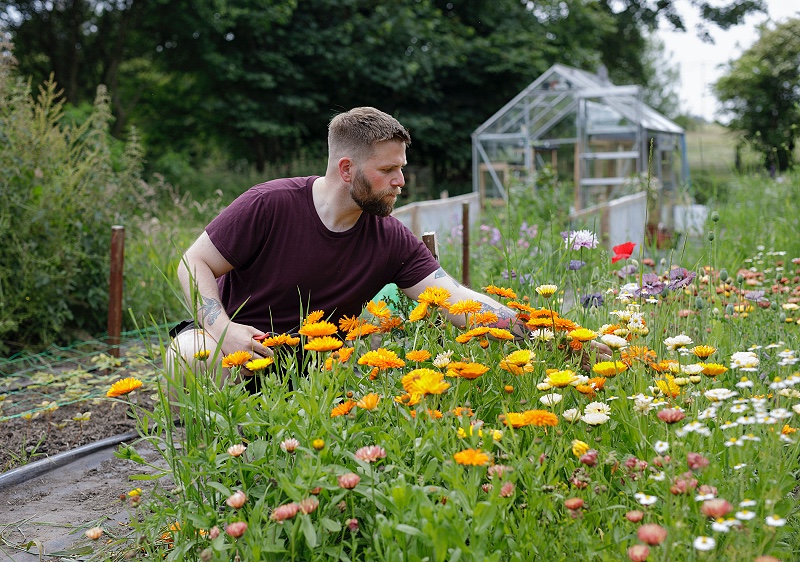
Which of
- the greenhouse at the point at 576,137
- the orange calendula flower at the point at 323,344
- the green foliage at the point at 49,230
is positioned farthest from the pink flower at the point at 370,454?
the greenhouse at the point at 576,137

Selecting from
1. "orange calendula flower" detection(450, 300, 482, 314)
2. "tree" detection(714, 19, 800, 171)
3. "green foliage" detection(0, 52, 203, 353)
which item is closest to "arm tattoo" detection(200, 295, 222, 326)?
"orange calendula flower" detection(450, 300, 482, 314)

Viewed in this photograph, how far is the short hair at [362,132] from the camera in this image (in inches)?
105

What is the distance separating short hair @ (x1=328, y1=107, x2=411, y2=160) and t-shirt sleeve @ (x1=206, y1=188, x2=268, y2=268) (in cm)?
36

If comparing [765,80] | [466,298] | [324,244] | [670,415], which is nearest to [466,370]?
[670,415]

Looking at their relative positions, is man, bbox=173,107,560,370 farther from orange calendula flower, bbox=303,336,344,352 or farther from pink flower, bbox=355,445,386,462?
pink flower, bbox=355,445,386,462

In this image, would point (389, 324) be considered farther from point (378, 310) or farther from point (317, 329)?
point (317, 329)

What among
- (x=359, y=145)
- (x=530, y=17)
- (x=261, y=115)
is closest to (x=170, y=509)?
(x=359, y=145)

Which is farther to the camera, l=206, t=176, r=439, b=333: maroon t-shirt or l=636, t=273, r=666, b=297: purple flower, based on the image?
l=206, t=176, r=439, b=333: maroon t-shirt

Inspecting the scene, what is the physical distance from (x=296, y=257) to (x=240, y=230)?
0.75 feet

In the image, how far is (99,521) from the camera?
2.17 meters

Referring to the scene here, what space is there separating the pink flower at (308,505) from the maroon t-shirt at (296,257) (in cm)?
139

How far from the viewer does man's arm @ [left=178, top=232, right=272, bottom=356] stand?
2.32m

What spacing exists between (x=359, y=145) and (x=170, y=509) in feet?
4.75

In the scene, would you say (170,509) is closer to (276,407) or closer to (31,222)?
(276,407)
